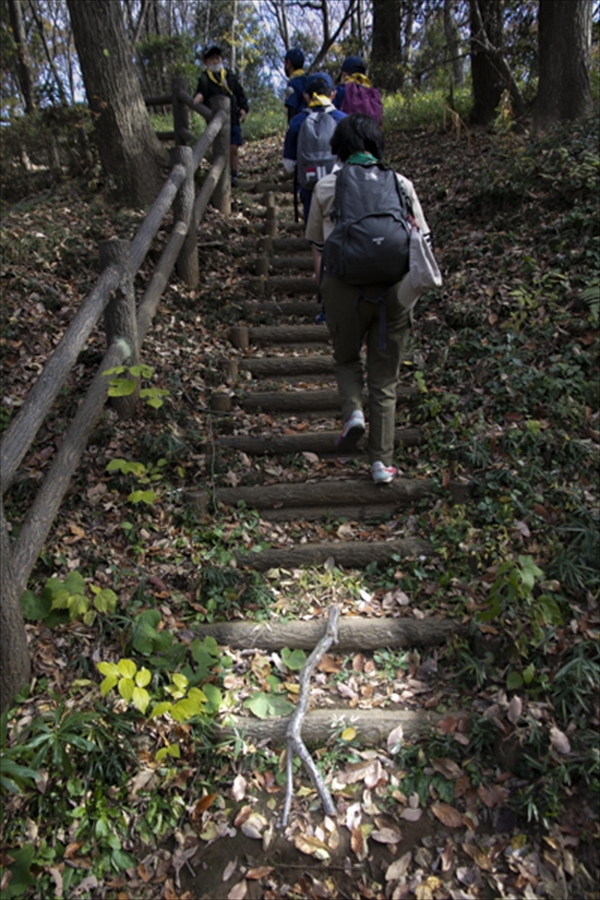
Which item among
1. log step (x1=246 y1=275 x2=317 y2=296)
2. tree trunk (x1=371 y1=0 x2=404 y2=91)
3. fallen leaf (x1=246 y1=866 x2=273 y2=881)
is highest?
tree trunk (x1=371 y1=0 x2=404 y2=91)

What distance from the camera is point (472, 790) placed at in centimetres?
267

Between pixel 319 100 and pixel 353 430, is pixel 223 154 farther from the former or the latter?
pixel 353 430

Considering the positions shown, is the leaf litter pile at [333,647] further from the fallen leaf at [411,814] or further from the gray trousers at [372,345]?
the gray trousers at [372,345]

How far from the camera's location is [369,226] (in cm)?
347

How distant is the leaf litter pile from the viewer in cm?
253

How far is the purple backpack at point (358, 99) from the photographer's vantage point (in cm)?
608

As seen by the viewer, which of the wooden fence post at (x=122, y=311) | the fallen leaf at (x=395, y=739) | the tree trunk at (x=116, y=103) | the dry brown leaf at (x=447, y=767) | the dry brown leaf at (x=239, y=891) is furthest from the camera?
the tree trunk at (x=116, y=103)

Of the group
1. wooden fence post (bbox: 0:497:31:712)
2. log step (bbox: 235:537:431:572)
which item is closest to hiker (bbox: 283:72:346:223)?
log step (bbox: 235:537:431:572)

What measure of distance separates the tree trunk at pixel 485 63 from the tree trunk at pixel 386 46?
222 cm

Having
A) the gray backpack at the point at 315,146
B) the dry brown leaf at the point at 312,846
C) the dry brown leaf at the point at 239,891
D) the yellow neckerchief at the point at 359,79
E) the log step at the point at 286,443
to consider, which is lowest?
the dry brown leaf at the point at 239,891

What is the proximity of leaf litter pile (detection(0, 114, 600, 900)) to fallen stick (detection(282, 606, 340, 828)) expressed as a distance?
2.9 inches

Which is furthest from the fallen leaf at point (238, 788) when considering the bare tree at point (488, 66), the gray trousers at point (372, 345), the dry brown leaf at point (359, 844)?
the bare tree at point (488, 66)

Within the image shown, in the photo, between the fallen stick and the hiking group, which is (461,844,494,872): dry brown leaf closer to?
the fallen stick

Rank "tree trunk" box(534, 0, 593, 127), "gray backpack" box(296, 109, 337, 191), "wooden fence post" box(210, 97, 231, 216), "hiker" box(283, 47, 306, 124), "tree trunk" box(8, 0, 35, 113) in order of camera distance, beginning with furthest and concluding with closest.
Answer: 1. "tree trunk" box(8, 0, 35, 113)
2. "wooden fence post" box(210, 97, 231, 216)
3. "tree trunk" box(534, 0, 593, 127)
4. "hiker" box(283, 47, 306, 124)
5. "gray backpack" box(296, 109, 337, 191)
